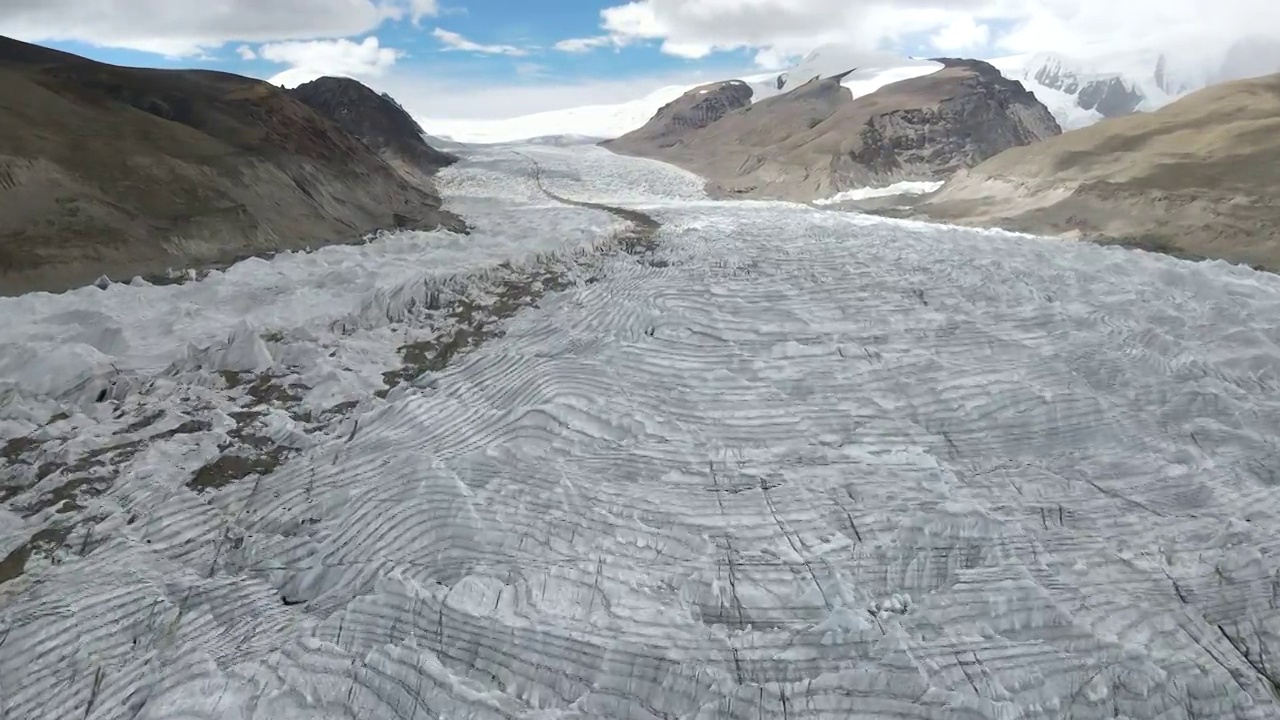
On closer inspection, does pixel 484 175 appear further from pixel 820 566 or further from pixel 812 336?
pixel 820 566

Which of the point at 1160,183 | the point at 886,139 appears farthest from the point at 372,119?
the point at 1160,183

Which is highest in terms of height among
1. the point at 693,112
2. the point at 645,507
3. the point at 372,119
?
the point at 693,112

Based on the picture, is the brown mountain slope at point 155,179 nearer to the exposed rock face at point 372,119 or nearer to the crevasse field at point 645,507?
the crevasse field at point 645,507

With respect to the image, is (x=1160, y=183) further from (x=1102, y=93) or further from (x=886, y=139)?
(x=1102, y=93)

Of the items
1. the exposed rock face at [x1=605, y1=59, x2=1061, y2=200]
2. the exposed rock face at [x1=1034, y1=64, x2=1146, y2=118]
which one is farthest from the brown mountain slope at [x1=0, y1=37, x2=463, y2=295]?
the exposed rock face at [x1=1034, y1=64, x2=1146, y2=118]

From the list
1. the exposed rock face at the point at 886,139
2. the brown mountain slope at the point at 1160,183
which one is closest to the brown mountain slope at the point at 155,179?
the brown mountain slope at the point at 1160,183

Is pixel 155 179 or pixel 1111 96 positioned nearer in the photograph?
pixel 155 179

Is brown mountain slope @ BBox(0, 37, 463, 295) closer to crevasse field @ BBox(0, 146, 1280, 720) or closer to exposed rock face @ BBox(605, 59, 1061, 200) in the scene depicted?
crevasse field @ BBox(0, 146, 1280, 720)
